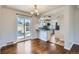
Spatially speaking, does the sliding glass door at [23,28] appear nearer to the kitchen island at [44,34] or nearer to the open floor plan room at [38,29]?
the open floor plan room at [38,29]

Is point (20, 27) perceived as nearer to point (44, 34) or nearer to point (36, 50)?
point (44, 34)

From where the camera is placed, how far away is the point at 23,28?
465 cm

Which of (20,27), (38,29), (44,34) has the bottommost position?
(44,34)

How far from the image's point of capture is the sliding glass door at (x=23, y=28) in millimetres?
4371

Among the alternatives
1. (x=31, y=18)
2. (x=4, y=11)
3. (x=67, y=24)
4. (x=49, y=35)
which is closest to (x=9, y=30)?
(x=4, y=11)

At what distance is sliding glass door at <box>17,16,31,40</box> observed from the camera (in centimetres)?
437

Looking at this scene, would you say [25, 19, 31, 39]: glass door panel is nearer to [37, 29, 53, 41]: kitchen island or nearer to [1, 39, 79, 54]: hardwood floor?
[37, 29, 53, 41]: kitchen island

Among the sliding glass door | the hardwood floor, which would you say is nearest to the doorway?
the sliding glass door

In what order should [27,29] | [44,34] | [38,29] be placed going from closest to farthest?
[44,34], [27,29], [38,29]

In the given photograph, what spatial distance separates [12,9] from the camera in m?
3.71

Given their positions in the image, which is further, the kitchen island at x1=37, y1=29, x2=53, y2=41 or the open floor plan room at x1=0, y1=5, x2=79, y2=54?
the kitchen island at x1=37, y1=29, x2=53, y2=41

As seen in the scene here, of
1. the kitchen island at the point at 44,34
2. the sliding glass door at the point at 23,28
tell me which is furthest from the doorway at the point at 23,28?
the kitchen island at the point at 44,34

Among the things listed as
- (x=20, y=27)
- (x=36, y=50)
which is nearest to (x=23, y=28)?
(x=20, y=27)
